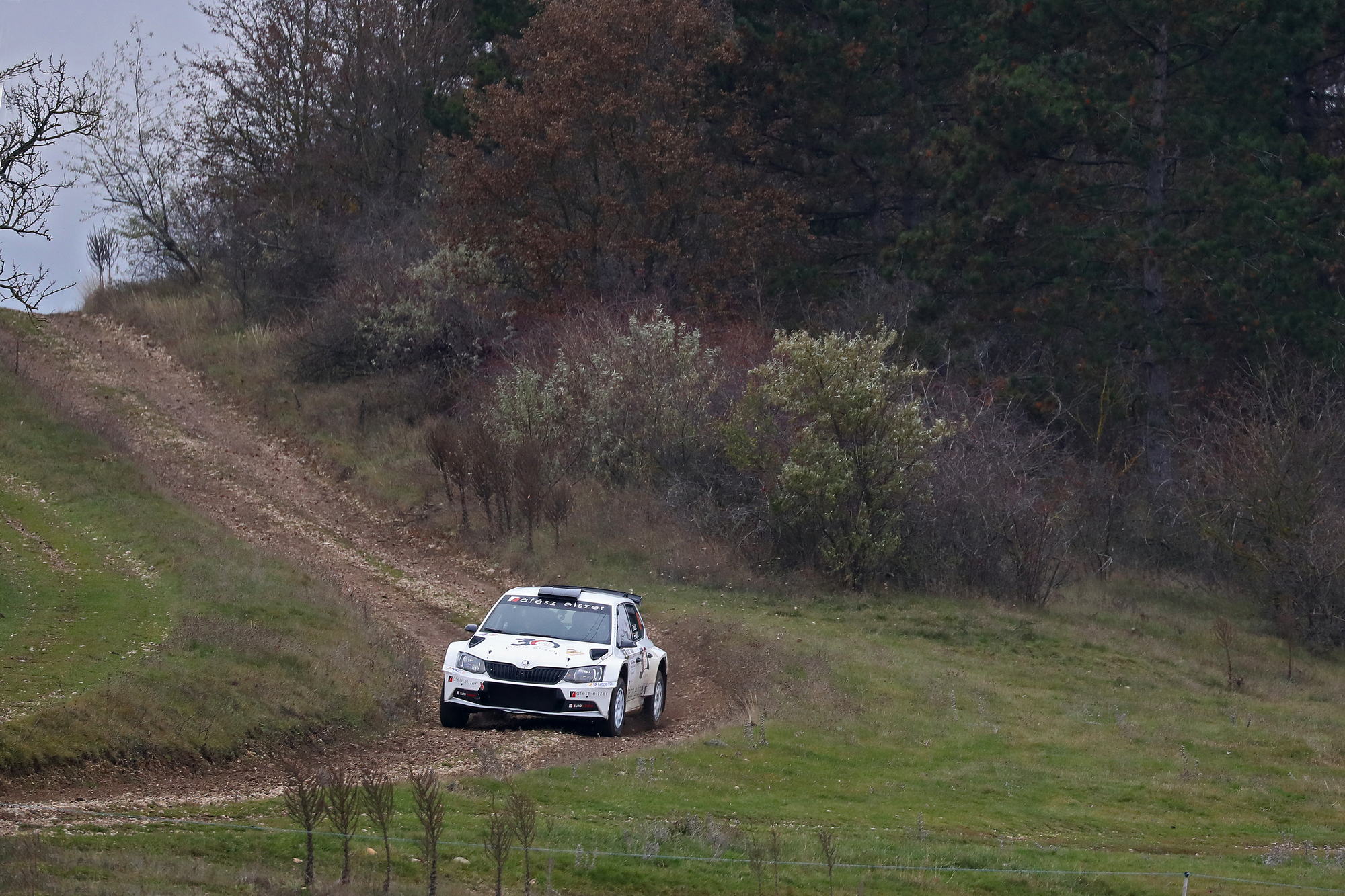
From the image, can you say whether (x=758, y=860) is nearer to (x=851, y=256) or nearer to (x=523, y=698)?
(x=523, y=698)

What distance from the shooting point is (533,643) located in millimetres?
16234

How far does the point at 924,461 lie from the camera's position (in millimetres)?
26656

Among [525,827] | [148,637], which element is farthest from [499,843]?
[148,637]

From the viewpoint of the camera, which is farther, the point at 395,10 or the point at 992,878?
the point at 395,10

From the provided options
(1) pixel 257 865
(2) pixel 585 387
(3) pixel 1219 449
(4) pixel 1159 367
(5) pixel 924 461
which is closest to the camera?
(1) pixel 257 865

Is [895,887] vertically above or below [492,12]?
below

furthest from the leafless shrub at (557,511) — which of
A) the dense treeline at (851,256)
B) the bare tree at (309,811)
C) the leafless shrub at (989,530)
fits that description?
the bare tree at (309,811)

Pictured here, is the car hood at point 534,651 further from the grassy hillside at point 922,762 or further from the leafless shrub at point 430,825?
the leafless shrub at point 430,825

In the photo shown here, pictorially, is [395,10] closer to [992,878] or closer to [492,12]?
[492,12]

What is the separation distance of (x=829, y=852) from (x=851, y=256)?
115 feet

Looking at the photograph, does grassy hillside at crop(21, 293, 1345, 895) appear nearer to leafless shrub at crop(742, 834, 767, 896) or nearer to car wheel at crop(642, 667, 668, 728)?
leafless shrub at crop(742, 834, 767, 896)

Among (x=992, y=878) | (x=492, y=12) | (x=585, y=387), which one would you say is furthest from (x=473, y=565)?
(x=492, y=12)

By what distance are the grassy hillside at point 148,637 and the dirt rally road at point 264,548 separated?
0.47m

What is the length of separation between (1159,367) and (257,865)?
3312 centimetres
